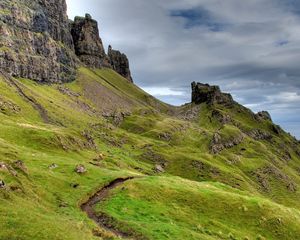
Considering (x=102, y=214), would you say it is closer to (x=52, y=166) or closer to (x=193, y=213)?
(x=193, y=213)

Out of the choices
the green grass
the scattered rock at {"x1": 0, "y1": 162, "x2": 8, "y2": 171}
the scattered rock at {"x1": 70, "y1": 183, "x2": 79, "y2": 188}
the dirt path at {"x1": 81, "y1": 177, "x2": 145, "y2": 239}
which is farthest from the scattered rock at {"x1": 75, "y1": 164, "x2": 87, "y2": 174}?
the scattered rock at {"x1": 0, "y1": 162, "x2": 8, "y2": 171}

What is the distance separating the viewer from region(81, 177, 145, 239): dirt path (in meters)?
49.6

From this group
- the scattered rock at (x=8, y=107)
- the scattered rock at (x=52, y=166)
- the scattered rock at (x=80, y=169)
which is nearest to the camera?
the scattered rock at (x=80, y=169)

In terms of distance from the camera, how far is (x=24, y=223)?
38906 millimetres

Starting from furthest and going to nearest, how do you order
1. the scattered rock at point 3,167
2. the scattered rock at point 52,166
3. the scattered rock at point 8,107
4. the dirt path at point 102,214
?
the scattered rock at point 8,107 < the scattered rock at point 52,166 < the scattered rock at point 3,167 < the dirt path at point 102,214

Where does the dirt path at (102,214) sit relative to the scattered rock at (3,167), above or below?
below

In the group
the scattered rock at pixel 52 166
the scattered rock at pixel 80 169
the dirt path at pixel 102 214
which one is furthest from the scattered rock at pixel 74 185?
the scattered rock at pixel 52 166

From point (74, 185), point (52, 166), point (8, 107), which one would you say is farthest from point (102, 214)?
point (8, 107)

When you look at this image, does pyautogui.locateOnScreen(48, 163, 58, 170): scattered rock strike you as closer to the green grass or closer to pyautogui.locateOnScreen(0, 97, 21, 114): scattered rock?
the green grass

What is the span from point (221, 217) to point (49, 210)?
1096 inches

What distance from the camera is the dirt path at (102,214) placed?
163 feet

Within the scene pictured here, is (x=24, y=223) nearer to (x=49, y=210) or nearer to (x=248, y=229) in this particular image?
(x=49, y=210)

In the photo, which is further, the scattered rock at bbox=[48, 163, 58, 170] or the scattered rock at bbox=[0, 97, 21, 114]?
the scattered rock at bbox=[0, 97, 21, 114]

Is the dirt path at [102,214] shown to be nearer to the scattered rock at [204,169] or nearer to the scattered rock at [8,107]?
the scattered rock at [8,107]
